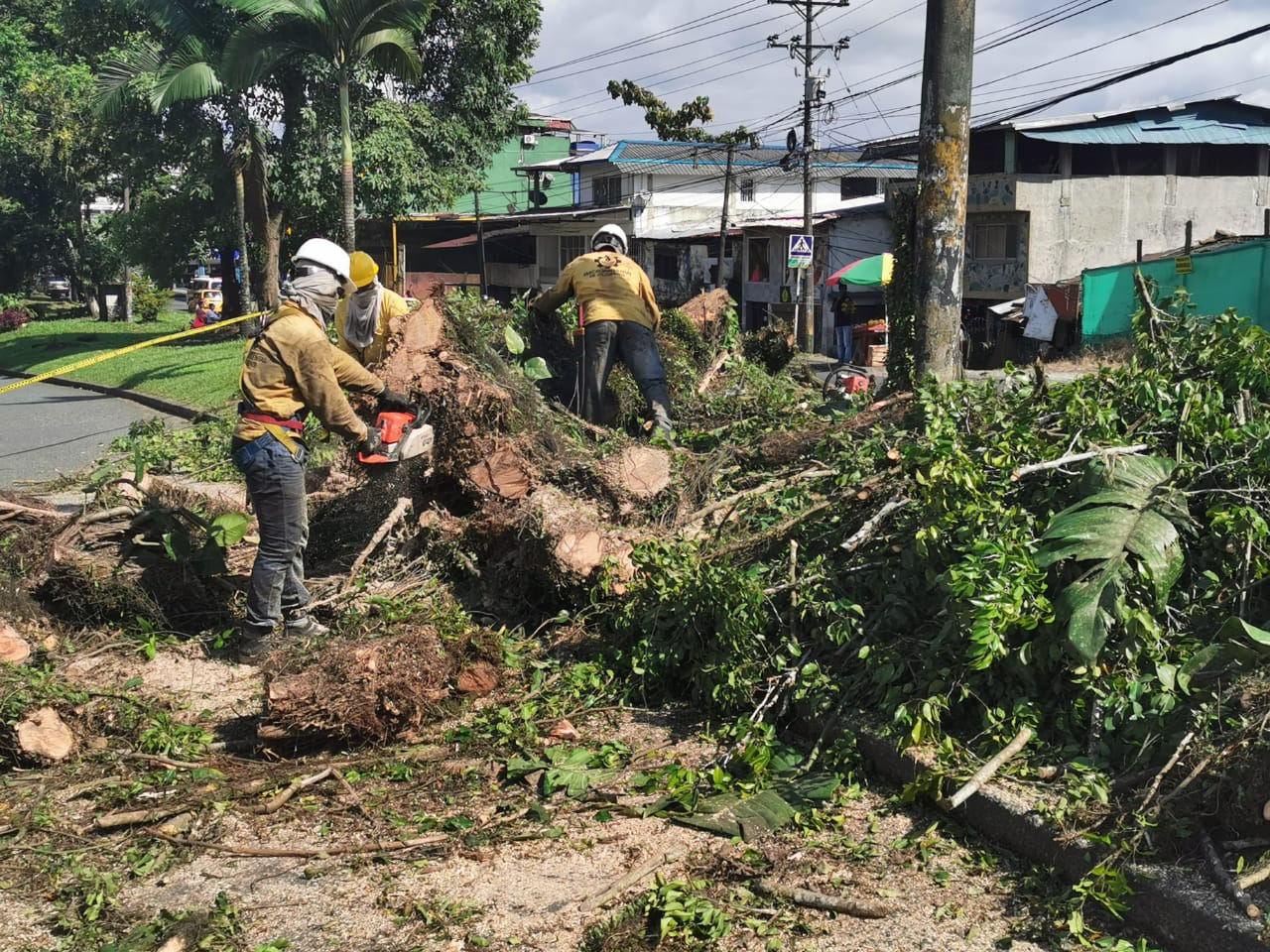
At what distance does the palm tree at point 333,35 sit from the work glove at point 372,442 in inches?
483

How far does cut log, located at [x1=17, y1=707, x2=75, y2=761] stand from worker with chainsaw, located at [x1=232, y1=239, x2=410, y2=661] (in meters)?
1.12

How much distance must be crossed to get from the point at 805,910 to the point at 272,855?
169 cm

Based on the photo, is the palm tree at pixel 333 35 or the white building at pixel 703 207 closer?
the palm tree at pixel 333 35

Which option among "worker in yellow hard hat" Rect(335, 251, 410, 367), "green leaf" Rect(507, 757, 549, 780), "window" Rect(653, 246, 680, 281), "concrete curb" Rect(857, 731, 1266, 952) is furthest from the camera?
"window" Rect(653, 246, 680, 281)

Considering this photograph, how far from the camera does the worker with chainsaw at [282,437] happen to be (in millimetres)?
5660

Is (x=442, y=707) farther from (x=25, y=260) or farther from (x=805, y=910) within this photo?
(x=25, y=260)

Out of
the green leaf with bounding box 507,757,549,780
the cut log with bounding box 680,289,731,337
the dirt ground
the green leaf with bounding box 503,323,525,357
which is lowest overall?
the dirt ground

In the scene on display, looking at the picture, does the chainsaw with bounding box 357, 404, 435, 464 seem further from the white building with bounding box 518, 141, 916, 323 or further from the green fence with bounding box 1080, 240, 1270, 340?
the white building with bounding box 518, 141, 916, 323

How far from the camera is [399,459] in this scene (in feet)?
19.6

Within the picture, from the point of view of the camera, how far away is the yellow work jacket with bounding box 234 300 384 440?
567cm

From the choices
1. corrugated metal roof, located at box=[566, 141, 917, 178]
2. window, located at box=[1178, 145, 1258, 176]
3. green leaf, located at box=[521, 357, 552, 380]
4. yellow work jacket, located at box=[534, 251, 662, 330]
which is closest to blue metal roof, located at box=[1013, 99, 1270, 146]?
window, located at box=[1178, 145, 1258, 176]

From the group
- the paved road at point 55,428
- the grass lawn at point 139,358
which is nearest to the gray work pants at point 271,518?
the paved road at point 55,428

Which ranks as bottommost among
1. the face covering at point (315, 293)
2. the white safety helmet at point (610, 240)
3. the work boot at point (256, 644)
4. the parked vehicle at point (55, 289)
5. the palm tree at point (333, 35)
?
the work boot at point (256, 644)

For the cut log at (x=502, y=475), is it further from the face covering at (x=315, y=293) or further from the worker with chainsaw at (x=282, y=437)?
the face covering at (x=315, y=293)
